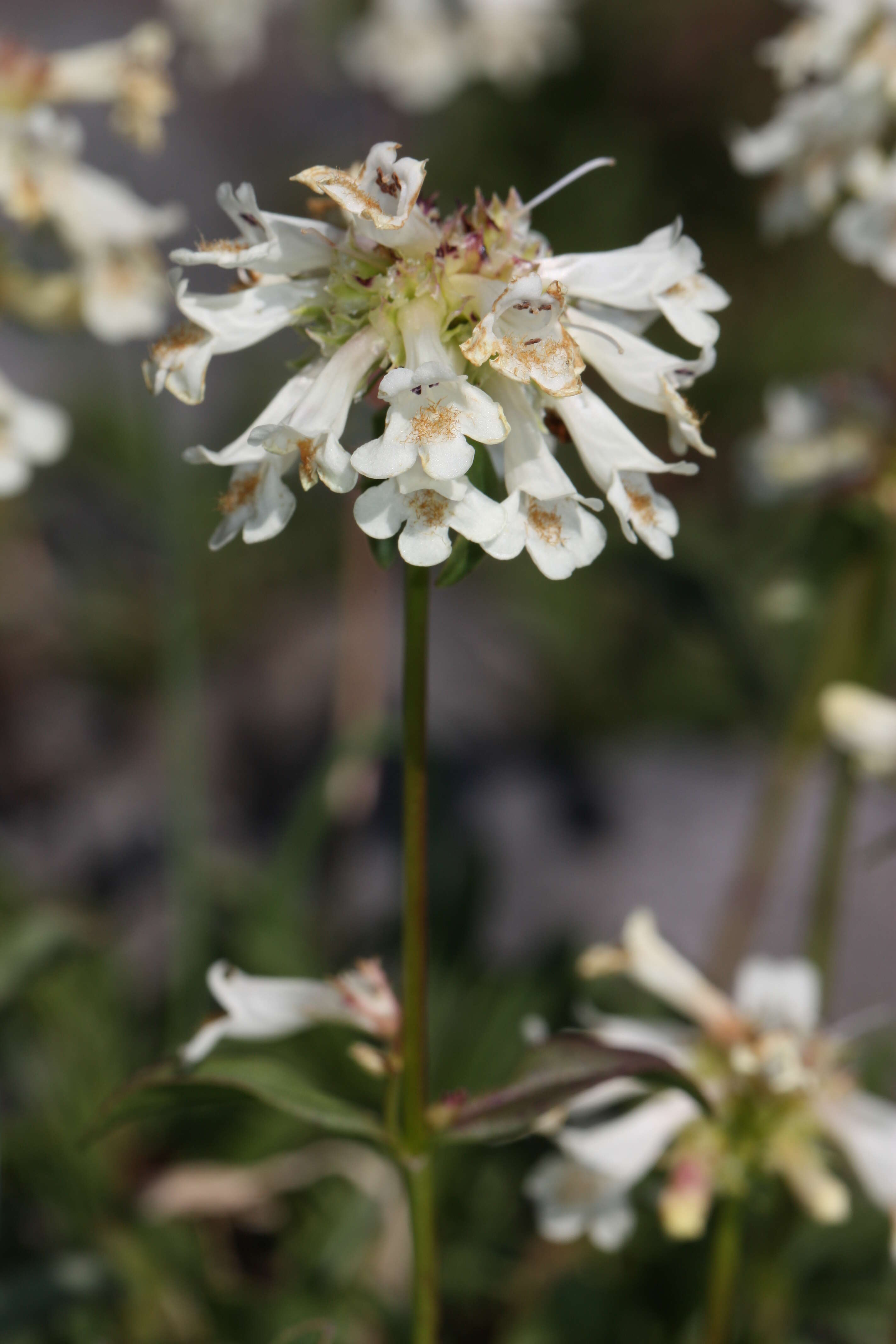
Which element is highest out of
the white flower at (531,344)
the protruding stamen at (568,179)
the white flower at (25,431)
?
the white flower at (25,431)

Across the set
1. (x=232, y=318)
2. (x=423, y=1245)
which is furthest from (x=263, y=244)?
(x=423, y=1245)

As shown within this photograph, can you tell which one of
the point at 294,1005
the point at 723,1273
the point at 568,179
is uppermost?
the point at 568,179

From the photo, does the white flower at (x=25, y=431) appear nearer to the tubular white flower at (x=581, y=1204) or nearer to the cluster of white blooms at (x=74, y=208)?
the cluster of white blooms at (x=74, y=208)

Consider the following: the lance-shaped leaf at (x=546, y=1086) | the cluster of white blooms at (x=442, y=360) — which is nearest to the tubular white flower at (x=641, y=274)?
the cluster of white blooms at (x=442, y=360)

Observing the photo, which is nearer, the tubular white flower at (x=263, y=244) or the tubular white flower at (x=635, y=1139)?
the tubular white flower at (x=263, y=244)

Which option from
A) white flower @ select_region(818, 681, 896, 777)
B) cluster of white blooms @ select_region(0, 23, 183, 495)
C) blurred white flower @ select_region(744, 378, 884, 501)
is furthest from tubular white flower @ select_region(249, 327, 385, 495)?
blurred white flower @ select_region(744, 378, 884, 501)

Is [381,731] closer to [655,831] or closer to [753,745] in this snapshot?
[655,831]

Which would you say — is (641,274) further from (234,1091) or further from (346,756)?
(346,756)
